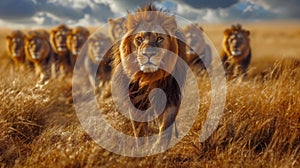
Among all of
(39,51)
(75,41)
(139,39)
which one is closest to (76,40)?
(75,41)

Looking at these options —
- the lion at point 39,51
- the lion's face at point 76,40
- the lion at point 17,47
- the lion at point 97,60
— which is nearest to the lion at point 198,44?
the lion at point 97,60

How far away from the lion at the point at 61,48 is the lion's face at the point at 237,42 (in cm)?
394

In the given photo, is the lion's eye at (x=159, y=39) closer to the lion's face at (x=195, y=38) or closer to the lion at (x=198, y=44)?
the lion at (x=198, y=44)

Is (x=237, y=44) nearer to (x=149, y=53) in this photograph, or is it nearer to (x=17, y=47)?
(x=17, y=47)

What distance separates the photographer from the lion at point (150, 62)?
4488 millimetres

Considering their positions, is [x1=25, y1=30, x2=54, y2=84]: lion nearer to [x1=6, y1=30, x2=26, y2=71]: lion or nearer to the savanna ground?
[x1=6, y1=30, x2=26, y2=71]: lion

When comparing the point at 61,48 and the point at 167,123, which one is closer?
the point at 167,123

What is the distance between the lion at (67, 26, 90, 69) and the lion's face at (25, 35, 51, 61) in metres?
0.59

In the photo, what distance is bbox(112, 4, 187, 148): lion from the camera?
4488mm

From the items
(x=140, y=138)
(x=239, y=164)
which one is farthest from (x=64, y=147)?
(x=239, y=164)

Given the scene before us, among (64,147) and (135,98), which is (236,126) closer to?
(135,98)

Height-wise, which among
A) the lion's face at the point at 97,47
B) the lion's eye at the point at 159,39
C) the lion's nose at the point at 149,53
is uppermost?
the lion's eye at the point at 159,39

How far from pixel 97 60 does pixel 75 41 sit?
95cm

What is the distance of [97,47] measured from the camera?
437 inches
